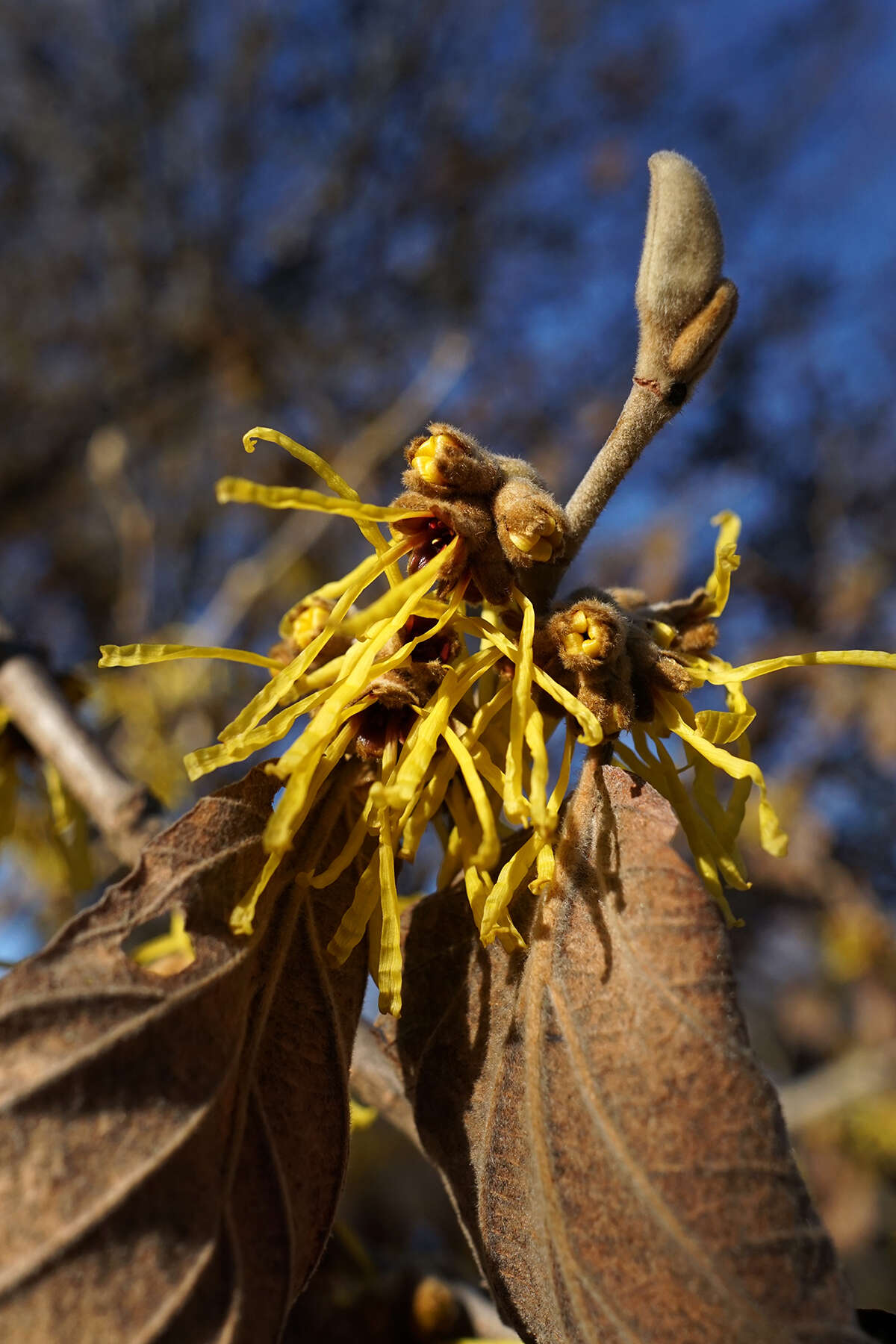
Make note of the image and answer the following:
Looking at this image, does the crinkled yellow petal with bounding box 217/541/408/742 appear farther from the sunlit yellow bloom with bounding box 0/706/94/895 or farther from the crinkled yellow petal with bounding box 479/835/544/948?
the sunlit yellow bloom with bounding box 0/706/94/895

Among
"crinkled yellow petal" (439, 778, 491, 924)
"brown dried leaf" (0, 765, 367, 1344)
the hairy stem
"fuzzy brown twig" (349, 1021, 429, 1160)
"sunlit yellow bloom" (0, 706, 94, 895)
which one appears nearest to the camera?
"brown dried leaf" (0, 765, 367, 1344)

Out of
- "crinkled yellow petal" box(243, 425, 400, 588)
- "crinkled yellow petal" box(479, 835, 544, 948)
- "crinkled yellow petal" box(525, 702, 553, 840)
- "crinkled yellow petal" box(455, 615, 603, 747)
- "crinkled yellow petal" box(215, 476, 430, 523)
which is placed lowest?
"crinkled yellow petal" box(479, 835, 544, 948)

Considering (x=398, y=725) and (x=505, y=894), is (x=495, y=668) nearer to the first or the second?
(x=398, y=725)

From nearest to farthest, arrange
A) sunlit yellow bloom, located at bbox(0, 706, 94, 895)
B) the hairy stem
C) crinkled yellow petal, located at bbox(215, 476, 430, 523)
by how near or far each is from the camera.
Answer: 1. crinkled yellow petal, located at bbox(215, 476, 430, 523)
2. the hairy stem
3. sunlit yellow bloom, located at bbox(0, 706, 94, 895)

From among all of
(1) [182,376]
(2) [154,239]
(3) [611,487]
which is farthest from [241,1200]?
(2) [154,239]

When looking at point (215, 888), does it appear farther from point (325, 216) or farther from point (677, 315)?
point (325, 216)

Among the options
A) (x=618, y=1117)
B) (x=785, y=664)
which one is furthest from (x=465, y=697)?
(x=618, y=1117)

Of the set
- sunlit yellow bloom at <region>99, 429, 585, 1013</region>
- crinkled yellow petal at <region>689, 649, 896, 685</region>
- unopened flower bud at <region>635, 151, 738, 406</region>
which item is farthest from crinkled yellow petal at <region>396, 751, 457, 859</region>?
unopened flower bud at <region>635, 151, 738, 406</region>
